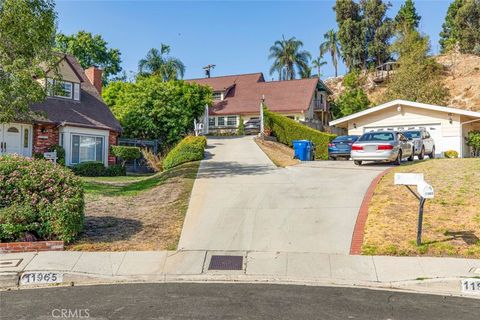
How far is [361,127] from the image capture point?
101ft

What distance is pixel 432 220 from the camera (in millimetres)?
10453

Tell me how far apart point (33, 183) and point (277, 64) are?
5889 cm

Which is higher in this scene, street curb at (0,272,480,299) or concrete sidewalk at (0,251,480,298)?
concrete sidewalk at (0,251,480,298)

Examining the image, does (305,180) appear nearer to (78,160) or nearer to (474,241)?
(474,241)

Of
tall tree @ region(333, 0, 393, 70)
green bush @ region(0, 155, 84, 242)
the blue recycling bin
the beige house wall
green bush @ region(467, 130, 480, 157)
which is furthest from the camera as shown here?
tall tree @ region(333, 0, 393, 70)

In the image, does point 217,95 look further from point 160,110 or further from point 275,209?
point 275,209

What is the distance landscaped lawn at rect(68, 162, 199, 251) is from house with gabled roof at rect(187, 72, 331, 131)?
26395 mm

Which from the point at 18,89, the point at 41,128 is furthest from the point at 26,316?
the point at 41,128

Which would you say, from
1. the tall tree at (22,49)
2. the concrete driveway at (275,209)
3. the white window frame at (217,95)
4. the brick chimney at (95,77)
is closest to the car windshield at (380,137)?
the concrete driveway at (275,209)

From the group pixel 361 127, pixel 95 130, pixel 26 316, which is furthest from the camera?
pixel 361 127

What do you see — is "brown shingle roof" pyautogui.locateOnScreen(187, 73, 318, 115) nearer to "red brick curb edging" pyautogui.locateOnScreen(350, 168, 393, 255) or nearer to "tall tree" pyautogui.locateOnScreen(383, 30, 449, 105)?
"tall tree" pyautogui.locateOnScreen(383, 30, 449, 105)

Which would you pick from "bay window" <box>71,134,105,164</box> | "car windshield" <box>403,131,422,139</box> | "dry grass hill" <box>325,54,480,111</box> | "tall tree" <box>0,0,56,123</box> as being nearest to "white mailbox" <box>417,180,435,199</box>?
"tall tree" <box>0,0,56,123</box>

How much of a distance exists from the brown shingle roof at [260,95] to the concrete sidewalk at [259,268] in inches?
1382

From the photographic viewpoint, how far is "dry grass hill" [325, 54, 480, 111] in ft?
179
